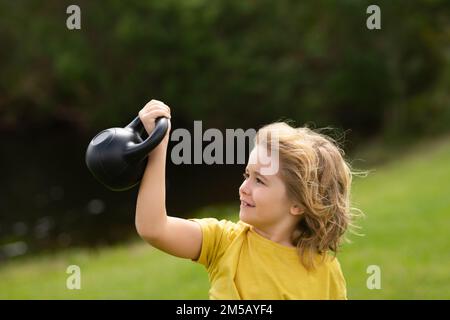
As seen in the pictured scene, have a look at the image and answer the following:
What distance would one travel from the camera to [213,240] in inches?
119

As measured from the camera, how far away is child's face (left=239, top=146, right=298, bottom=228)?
2.99 metres

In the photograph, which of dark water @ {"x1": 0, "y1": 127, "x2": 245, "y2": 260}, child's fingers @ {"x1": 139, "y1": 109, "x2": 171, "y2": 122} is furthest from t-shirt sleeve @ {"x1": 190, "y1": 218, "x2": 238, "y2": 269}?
dark water @ {"x1": 0, "y1": 127, "x2": 245, "y2": 260}

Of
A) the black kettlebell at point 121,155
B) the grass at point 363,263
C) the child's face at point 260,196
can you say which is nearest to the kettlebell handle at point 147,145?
the black kettlebell at point 121,155

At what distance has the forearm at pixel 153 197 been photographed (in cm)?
284

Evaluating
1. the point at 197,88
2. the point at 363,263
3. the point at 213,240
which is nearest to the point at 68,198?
the point at 197,88

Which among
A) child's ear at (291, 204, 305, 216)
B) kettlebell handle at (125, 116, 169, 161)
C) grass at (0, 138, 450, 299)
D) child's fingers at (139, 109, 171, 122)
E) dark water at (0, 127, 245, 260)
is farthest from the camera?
dark water at (0, 127, 245, 260)

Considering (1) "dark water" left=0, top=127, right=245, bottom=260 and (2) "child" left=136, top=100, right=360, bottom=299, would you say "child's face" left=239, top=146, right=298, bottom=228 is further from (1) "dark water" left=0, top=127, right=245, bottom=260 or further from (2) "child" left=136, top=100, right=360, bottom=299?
(1) "dark water" left=0, top=127, right=245, bottom=260

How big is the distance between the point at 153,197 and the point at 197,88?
28813 millimetres

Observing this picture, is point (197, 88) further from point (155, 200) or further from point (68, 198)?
point (155, 200)

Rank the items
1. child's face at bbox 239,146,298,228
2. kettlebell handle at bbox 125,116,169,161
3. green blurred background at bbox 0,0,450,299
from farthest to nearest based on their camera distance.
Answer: green blurred background at bbox 0,0,450,299 < child's face at bbox 239,146,298,228 < kettlebell handle at bbox 125,116,169,161

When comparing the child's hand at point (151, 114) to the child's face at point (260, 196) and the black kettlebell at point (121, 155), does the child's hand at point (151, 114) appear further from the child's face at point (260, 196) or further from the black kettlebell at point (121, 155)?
the child's face at point (260, 196)

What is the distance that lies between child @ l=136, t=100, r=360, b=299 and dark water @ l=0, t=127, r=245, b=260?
1274cm

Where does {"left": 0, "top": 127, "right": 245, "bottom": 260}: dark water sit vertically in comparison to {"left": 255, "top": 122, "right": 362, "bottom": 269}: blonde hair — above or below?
below

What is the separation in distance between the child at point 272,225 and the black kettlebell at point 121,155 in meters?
0.06
